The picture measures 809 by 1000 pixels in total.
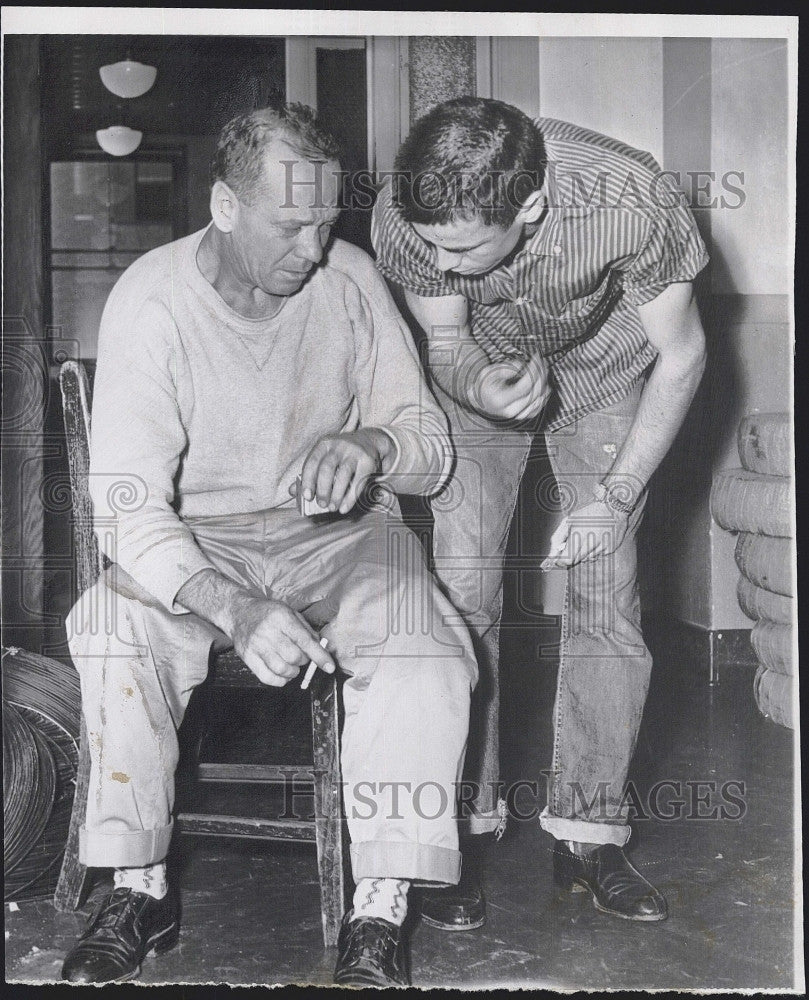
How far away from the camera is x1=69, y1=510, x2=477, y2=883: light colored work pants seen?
1665 millimetres

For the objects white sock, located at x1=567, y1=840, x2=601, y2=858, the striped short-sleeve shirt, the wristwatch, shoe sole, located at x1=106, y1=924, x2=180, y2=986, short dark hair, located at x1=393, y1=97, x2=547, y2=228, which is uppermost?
short dark hair, located at x1=393, y1=97, x2=547, y2=228

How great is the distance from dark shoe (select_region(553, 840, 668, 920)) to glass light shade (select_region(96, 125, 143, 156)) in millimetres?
1441

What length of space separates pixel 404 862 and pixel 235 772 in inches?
13.5

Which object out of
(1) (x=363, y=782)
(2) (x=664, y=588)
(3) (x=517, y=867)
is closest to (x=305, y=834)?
(1) (x=363, y=782)

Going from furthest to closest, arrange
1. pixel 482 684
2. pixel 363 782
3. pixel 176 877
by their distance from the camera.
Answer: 1. pixel 482 684
2. pixel 176 877
3. pixel 363 782

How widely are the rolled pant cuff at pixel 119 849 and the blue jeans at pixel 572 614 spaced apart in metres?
0.57

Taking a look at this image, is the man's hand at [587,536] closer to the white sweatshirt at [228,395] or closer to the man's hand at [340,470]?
the white sweatshirt at [228,395]

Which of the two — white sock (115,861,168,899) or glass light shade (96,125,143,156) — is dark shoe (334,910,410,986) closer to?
white sock (115,861,168,899)

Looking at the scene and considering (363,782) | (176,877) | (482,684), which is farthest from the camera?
(482,684)

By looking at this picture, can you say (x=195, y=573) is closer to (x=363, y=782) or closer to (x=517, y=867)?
(x=363, y=782)

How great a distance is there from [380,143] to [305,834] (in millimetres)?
1186

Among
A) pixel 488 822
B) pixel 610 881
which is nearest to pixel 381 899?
pixel 488 822

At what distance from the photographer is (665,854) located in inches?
74.1

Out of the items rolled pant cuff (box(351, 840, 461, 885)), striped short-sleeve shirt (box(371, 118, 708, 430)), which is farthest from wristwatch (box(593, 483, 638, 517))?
rolled pant cuff (box(351, 840, 461, 885))
